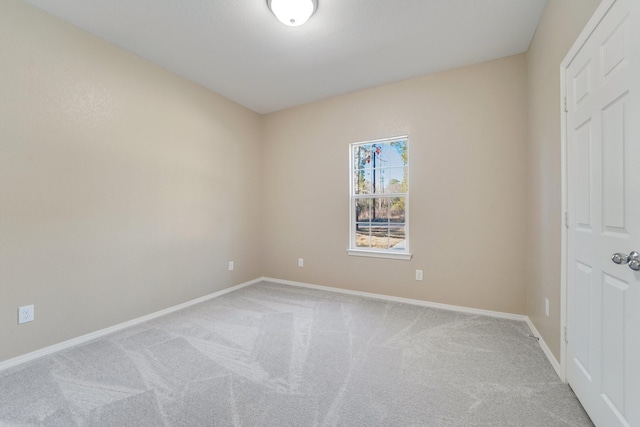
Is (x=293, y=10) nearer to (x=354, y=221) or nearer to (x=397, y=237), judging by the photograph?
(x=354, y=221)

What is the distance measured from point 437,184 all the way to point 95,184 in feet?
11.3

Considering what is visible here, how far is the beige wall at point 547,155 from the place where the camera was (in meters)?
1.79

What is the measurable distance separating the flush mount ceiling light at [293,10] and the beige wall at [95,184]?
1.67 m

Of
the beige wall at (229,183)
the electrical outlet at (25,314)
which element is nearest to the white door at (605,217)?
the beige wall at (229,183)

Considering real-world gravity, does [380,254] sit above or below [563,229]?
below

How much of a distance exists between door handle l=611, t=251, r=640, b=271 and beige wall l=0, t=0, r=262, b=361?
11.5ft

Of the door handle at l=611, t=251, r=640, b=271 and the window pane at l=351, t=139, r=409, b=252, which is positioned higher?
the window pane at l=351, t=139, r=409, b=252

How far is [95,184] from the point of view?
2.45 metres

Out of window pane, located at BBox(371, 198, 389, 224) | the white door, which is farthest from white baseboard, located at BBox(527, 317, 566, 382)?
window pane, located at BBox(371, 198, 389, 224)

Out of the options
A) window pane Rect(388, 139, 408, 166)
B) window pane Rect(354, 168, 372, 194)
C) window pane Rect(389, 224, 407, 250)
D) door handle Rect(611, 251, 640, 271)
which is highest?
window pane Rect(388, 139, 408, 166)

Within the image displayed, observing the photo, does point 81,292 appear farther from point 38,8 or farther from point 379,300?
point 379,300

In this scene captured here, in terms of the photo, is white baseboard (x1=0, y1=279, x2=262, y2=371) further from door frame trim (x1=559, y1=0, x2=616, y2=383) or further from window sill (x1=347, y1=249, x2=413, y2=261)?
door frame trim (x1=559, y1=0, x2=616, y2=383)

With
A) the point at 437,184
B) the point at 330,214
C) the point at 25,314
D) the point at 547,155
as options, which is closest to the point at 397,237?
the point at 437,184

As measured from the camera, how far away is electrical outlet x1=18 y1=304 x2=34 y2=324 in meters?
2.03
